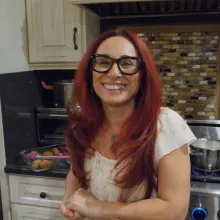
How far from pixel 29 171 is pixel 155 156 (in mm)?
886

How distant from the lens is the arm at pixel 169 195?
839 mm

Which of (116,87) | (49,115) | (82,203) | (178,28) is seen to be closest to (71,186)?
(82,203)

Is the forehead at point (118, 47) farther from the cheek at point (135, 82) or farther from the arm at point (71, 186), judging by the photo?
the arm at point (71, 186)

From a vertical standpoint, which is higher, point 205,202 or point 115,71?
point 115,71

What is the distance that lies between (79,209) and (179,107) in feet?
3.60

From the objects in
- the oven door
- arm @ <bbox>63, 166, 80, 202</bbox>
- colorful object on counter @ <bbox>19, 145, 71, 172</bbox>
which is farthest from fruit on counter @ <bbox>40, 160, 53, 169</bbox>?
arm @ <bbox>63, 166, 80, 202</bbox>

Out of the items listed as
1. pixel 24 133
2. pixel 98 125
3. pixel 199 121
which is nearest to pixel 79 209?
pixel 98 125

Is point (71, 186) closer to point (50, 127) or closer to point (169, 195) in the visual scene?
point (169, 195)

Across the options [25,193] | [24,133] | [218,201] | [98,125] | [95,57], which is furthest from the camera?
[24,133]

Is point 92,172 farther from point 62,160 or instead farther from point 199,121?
point 199,121

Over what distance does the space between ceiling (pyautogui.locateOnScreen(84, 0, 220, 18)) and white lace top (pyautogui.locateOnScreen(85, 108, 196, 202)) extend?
856 millimetres

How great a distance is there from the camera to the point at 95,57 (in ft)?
2.97

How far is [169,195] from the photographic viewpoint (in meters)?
0.84

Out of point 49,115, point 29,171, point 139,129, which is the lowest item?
point 29,171
